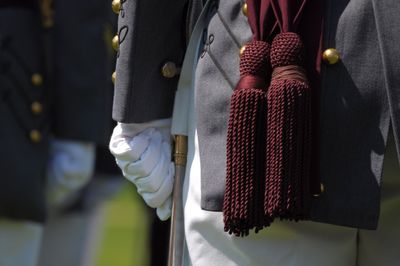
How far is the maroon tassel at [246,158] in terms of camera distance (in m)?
2.54

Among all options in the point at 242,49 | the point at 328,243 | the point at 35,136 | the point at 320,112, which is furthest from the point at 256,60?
the point at 35,136

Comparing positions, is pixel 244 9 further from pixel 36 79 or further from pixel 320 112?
pixel 36 79

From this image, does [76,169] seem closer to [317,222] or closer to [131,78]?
[131,78]

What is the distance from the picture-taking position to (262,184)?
2.55 meters

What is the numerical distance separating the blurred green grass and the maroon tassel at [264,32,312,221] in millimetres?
3629

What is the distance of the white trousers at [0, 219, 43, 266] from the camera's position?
13.5 feet

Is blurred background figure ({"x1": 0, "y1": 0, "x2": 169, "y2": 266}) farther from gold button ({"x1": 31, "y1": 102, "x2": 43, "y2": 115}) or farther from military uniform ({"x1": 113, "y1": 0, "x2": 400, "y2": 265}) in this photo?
military uniform ({"x1": 113, "y1": 0, "x2": 400, "y2": 265})

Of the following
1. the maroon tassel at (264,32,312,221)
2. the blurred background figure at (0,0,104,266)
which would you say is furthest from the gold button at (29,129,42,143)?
the maroon tassel at (264,32,312,221)

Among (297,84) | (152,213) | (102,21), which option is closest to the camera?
(297,84)

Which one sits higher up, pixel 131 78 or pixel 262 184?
pixel 131 78

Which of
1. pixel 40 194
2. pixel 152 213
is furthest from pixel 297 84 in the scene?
pixel 152 213

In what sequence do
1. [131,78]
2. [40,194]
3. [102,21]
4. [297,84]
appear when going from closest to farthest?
1. [297,84]
2. [131,78]
3. [40,194]
4. [102,21]

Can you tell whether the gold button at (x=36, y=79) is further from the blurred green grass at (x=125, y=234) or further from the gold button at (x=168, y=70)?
the blurred green grass at (x=125, y=234)

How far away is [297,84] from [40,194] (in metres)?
1.80
